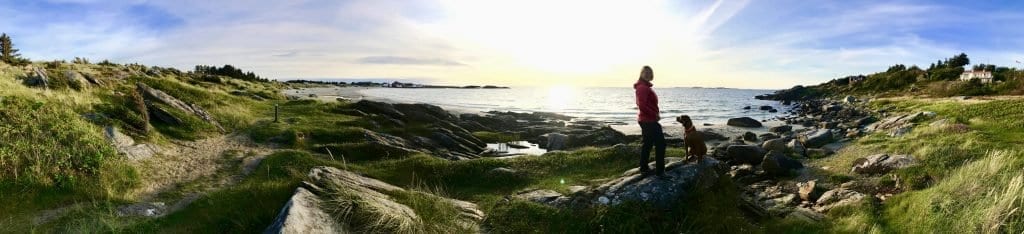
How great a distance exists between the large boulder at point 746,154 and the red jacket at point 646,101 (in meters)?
10.5

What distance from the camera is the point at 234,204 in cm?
1174

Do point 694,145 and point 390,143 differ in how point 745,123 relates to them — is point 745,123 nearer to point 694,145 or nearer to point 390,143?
point 390,143

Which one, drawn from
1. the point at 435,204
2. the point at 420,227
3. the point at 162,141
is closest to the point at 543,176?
the point at 435,204

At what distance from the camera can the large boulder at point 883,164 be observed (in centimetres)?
1544

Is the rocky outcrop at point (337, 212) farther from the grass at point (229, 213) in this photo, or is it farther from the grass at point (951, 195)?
the grass at point (951, 195)

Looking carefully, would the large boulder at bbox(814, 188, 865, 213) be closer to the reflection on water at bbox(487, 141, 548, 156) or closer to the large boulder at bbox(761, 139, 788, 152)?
the large boulder at bbox(761, 139, 788, 152)

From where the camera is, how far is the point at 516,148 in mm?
33625

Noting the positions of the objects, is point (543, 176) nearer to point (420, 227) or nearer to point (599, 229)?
point (599, 229)

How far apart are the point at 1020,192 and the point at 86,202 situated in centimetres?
1985

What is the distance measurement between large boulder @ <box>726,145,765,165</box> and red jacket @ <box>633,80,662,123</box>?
10.5 m

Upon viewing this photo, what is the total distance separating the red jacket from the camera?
11.9 m

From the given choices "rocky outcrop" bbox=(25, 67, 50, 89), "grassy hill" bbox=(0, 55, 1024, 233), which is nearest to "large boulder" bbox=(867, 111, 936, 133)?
"grassy hill" bbox=(0, 55, 1024, 233)

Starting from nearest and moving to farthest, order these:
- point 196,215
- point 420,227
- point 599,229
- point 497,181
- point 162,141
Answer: point 420,227
point 599,229
point 196,215
point 497,181
point 162,141

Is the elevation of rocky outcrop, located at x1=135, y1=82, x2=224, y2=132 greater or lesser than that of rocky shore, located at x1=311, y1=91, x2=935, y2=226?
greater
